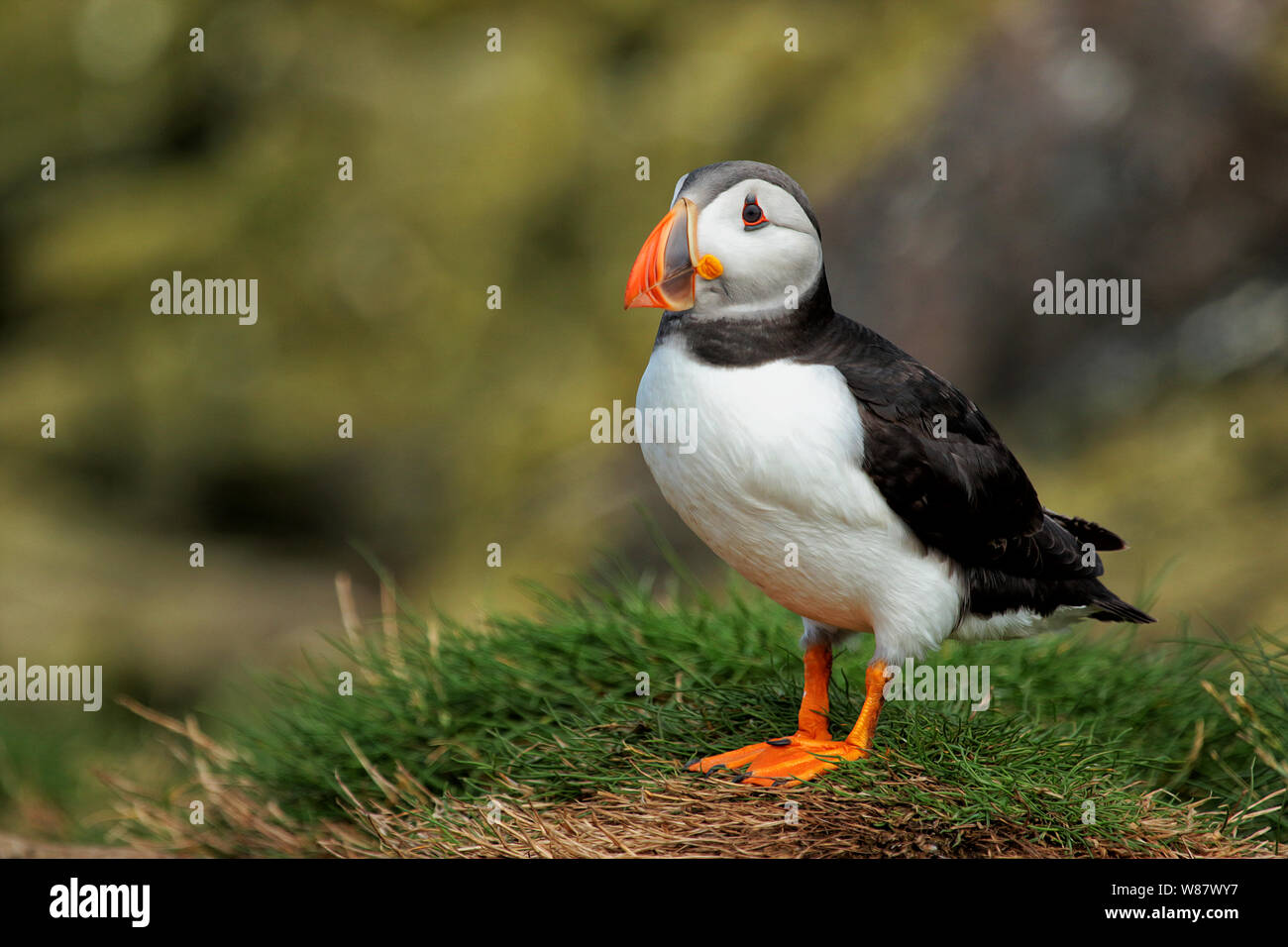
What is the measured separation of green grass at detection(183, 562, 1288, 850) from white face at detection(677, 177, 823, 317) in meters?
1.31

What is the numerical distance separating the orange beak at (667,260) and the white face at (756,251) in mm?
29

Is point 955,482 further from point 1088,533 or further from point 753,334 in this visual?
point 1088,533

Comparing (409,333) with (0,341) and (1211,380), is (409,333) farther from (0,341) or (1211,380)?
(1211,380)

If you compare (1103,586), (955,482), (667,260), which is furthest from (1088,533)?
(667,260)

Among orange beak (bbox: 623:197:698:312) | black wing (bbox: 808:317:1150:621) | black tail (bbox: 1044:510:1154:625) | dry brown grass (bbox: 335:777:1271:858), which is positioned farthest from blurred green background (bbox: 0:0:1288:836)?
orange beak (bbox: 623:197:698:312)

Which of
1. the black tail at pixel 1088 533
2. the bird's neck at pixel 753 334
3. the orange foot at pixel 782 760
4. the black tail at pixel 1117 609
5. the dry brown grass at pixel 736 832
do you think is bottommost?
the dry brown grass at pixel 736 832

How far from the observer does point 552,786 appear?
147 inches

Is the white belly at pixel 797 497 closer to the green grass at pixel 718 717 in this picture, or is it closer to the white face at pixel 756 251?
the white face at pixel 756 251

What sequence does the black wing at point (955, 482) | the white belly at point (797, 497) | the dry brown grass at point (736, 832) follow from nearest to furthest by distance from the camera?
the dry brown grass at point (736, 832)
the white belly at point (797, 497)
the black wing at point (955, 482)

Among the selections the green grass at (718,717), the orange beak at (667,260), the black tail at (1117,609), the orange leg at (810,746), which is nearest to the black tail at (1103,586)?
the black tail at (1117,609)

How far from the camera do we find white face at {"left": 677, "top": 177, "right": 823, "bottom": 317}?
132 inches

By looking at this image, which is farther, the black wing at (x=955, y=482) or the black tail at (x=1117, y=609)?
the black tail at (x=1117, y=609)

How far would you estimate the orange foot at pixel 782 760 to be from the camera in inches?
138
